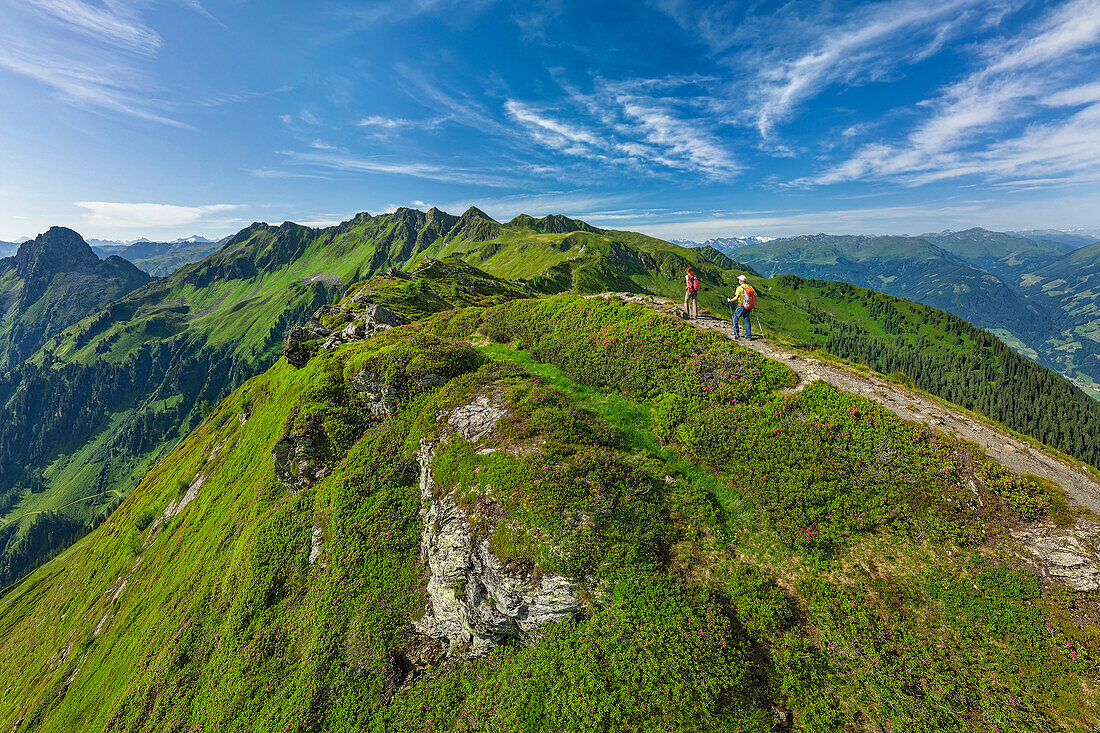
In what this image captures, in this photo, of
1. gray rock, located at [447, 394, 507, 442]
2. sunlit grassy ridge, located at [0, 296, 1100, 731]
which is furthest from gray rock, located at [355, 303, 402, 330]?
gray rock, located at [447, 394, 507, 442]

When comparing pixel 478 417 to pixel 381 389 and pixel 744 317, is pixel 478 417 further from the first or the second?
pixel 744 317

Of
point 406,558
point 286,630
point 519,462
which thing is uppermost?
point 519,462

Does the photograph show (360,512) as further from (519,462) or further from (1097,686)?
(1097,686)

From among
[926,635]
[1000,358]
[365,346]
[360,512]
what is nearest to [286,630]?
[360,512]

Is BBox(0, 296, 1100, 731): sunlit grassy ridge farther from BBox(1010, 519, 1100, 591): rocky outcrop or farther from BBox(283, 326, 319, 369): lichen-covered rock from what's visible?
BBox(283, 326, 319, 369): lichen-covered rock

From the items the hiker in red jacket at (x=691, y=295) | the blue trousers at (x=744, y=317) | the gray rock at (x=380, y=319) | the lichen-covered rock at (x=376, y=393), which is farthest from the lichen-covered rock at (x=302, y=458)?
the blue trousers at (x=744, y=317)

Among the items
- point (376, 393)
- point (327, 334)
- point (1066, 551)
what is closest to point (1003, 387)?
point (1066, 551)

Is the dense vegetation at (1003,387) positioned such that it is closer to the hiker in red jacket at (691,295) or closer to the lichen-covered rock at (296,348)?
the hiker in red jacket at (691,295)
